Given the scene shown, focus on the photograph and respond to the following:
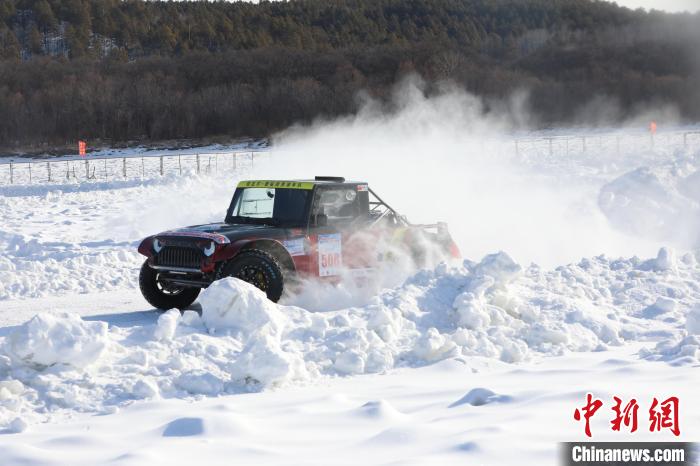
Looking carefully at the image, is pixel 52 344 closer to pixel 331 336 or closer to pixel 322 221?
pixel 331 336

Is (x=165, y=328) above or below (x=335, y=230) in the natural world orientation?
below

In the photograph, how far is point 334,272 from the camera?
11758 millimetres

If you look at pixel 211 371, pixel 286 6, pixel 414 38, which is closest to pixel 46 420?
pixel 211 371

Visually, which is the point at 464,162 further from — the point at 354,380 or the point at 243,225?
the point at 354,380

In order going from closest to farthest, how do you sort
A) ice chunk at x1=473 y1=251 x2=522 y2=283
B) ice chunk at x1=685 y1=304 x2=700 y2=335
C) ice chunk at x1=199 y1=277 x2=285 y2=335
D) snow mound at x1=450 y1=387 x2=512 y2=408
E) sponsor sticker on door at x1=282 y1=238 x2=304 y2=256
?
1. snow mound at x1=450 y1=387 x2=512 y2=408
2. ice chunk at x1=199 y1=277 x2=285 y2=335
3. ice chunk at x1=685 y1=304 x2=700 y2=335
4. ice chunk at x1=473 y1=251 x2=522 y2=283
5. sponsor sticker on door at x1=282 y1=238 x2=304 y2=256

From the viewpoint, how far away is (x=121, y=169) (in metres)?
46.4

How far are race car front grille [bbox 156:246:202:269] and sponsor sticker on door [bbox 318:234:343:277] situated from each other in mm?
1505

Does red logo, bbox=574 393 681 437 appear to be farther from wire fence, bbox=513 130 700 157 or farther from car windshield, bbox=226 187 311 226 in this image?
wire fence, bbox=513 130 700 157

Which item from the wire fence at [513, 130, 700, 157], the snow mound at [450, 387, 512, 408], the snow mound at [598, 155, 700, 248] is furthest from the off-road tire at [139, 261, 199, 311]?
the wire fence at [513, 130, 700, 157]

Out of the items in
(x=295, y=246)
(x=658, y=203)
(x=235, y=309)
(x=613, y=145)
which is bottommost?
(x=235, y=309)

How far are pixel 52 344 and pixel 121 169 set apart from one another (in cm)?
3979

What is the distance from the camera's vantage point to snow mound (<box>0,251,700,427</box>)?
7605mm

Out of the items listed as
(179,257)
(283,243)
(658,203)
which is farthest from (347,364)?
(658,203)

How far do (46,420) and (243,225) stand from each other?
17.2 ft
